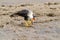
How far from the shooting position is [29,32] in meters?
7.86

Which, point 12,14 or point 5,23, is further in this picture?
point 12,14

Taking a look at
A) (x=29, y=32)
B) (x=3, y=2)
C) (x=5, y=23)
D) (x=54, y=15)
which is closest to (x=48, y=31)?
(x=29, y=32)

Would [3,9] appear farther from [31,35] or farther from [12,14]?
[31,35]

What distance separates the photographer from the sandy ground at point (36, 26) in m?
7.40

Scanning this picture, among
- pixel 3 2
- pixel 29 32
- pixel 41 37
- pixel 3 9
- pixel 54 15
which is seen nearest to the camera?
pixel 41 37

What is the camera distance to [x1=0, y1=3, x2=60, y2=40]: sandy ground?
7.40 meters

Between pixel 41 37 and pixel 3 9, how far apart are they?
470 centimetres

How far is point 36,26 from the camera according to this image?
8602 mm

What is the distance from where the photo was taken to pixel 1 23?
8961 mm

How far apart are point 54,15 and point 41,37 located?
117 inches

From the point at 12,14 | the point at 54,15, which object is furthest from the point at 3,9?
the point at 54,15

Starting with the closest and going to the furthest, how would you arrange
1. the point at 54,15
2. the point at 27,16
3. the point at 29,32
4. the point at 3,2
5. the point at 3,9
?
the point at 29,32
the point at 27,16
the point at 54,15
the point at 3,9
the point at 3,2

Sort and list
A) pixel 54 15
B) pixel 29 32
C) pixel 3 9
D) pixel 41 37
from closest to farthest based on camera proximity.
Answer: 1. pixel 41 37
2. pixel 29 32
3. pixel 54 15
4. pixel 3 9

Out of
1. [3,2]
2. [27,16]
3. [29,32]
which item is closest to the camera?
[29,32]
